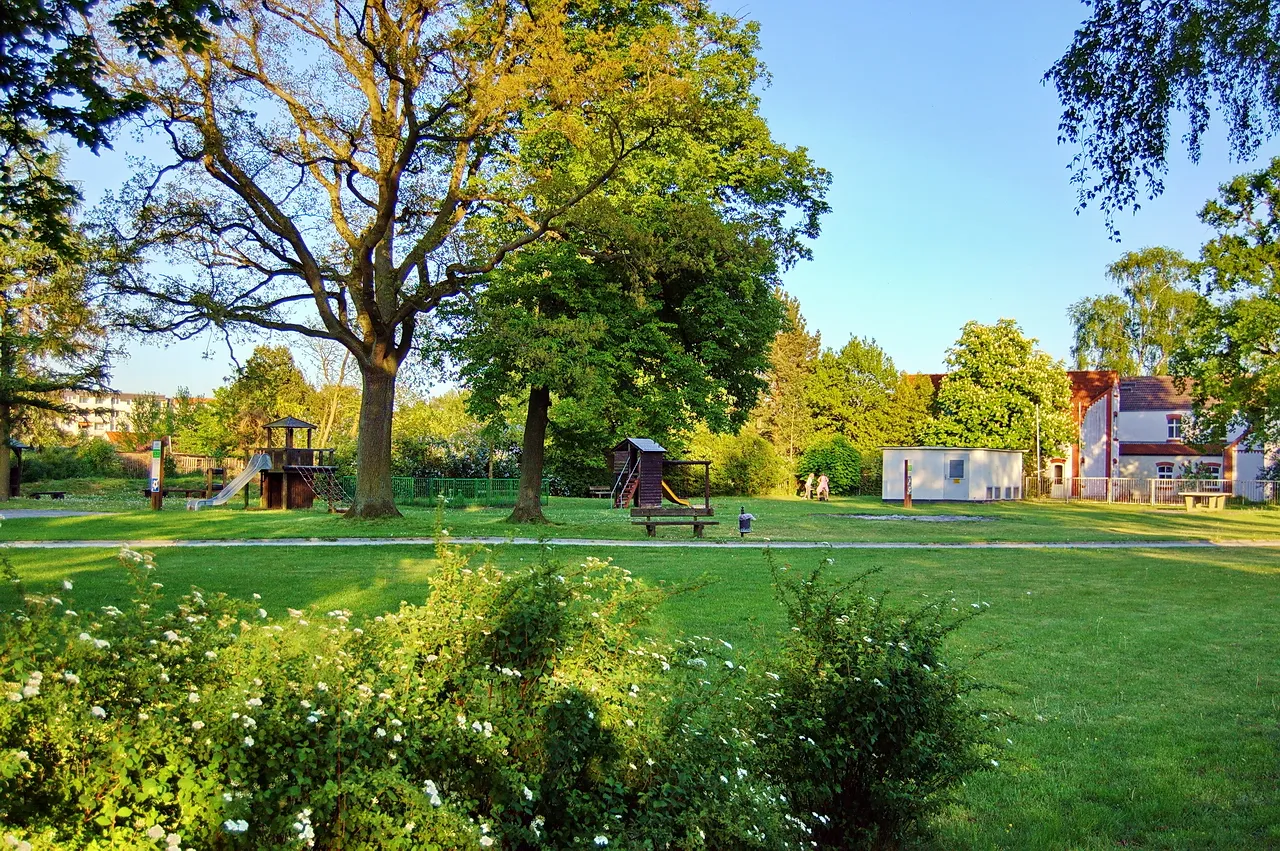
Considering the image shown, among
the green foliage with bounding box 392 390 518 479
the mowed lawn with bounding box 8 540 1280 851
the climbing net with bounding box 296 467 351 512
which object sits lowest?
the mowed lawn with bounding box 8 540 1280 851

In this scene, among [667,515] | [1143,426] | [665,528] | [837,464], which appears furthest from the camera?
[1143,426]

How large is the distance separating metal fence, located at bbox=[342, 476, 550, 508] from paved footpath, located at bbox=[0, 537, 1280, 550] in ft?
58.3

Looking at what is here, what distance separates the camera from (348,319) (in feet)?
75.1

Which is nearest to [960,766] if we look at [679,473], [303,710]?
[303,710]

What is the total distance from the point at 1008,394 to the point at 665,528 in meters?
35.1

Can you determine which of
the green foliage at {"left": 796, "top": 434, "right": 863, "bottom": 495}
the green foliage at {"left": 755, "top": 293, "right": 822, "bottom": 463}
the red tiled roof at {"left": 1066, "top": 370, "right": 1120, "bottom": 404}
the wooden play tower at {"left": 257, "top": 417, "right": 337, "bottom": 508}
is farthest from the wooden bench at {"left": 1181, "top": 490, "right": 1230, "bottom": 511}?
the wooden play tower at {"left": 257, "top": 417, "right": 337, "bottom": 508}

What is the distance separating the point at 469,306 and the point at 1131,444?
5436 centimetres

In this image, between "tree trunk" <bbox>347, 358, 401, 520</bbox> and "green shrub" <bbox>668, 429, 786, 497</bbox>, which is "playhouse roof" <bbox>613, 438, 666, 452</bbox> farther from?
"green shrub" <bbox>668, 429, 786, 497</bbox>

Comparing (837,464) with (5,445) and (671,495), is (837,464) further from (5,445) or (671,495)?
(5,445)

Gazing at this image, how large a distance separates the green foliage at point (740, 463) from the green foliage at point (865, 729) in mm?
44158

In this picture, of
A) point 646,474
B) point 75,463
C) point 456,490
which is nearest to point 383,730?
point 646,474

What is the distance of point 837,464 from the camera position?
53.2m

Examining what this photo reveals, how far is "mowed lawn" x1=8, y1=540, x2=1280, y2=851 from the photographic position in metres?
5.33

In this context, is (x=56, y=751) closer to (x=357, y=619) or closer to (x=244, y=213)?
(x=357, y=619)
